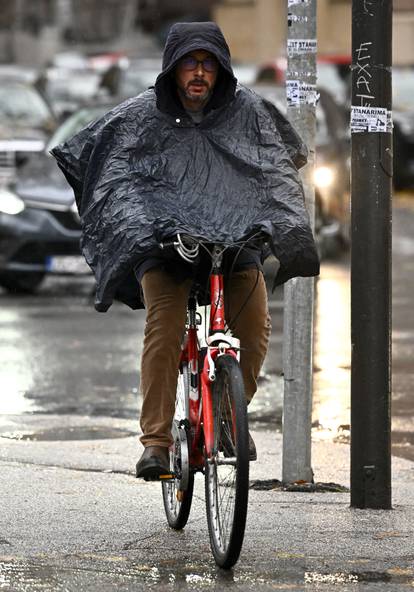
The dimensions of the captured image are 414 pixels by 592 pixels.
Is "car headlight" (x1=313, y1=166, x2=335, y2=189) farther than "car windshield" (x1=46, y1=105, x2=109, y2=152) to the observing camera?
Yes

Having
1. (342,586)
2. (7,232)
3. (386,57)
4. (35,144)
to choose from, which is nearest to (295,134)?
(386,57)

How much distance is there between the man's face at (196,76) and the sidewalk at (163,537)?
165 centimetres

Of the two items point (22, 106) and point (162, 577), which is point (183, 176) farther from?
point (22, 106)

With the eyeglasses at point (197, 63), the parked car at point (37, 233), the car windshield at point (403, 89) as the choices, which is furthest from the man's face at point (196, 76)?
the car windshield at point (403, 89)

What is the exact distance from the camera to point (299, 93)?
720cm

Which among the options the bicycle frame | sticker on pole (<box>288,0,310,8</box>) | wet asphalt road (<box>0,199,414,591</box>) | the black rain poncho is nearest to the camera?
wet asphalt road (<box>0,199,414,591</box>)

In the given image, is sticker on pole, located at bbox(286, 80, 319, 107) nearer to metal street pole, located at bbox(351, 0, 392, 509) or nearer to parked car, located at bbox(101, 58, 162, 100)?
metal street pole, located at bbox(351, 0, 392, 509)

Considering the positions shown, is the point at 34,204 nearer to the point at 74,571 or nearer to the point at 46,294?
the point at 46,294

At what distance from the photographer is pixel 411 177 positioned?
27.3 metres

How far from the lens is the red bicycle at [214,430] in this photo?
17.9 ft

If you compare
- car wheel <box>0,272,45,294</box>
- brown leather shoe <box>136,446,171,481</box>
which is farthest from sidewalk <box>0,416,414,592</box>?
car wheel <box>0,272,45,294</box>

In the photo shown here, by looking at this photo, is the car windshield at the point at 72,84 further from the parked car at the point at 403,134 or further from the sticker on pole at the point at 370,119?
the sticker on pole at the point at 370,119

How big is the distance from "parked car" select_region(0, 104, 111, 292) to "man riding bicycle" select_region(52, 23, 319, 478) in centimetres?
868

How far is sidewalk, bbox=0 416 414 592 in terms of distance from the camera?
18.0ft
